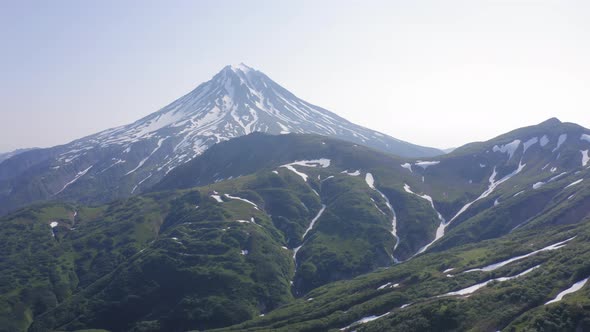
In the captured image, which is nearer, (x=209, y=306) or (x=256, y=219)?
(x=209, y=306)

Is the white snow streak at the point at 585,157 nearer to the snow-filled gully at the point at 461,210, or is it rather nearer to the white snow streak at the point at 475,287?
the snow-filled gully at the point at 461,210

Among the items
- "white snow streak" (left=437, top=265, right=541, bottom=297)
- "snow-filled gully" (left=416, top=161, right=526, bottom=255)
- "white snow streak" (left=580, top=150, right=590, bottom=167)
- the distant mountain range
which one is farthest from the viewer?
"white snow streak" (left=580, top=150, right=590, bottom=167)

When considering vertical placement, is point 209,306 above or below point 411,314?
below

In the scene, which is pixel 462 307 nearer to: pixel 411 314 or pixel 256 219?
pixel 411 314

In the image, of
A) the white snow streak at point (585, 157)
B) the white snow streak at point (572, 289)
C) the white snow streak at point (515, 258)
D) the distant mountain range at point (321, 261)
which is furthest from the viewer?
the white snow streak at point (585, 157)

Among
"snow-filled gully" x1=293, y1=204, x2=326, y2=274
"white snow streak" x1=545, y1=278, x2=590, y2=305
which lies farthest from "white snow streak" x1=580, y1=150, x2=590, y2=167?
"white snow streak" x1=545, y1=278, x2=590, y2=305

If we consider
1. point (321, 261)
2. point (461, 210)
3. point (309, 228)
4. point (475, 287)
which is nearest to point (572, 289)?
point (475, 287)

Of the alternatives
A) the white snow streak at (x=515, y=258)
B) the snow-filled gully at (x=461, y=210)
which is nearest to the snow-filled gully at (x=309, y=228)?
the snow-filled gully at (x=461, y=210)

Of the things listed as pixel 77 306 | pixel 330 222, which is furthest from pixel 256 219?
pixel 77 306

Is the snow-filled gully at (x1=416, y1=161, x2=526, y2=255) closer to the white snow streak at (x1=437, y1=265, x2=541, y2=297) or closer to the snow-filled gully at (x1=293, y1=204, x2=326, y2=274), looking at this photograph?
the snow-filled gully at (x1=293, y1=204, x2=326, y2=274)

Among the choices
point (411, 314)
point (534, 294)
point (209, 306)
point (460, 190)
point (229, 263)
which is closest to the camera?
point (534, 294)

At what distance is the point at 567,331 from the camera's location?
5056cm

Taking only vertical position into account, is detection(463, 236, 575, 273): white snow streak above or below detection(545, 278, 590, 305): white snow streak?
below

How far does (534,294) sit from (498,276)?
16.1m
